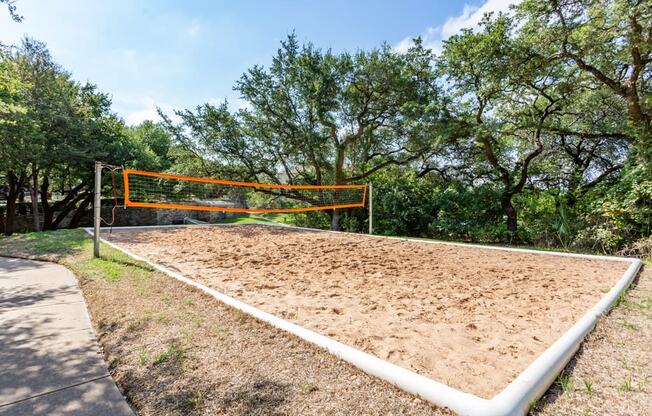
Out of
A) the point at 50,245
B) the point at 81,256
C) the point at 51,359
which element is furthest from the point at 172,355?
the point at 50,245

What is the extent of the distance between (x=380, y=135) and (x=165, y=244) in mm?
7898

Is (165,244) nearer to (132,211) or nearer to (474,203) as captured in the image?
(474,203)

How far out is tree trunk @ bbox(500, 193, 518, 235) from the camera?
27.7 ft

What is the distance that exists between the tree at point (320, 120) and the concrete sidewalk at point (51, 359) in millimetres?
8530

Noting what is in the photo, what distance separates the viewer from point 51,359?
2027 millimetres

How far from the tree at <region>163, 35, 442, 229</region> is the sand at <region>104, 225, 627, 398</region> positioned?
534 centimetres

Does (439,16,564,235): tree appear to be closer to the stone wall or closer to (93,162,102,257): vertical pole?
(93,162,102,257): vertical pole

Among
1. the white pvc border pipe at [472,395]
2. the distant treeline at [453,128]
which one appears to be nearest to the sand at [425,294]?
the white pvc border pipe at [472,395]

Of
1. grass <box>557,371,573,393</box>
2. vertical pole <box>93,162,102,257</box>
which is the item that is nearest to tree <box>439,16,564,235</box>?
grass <box>557,371,573,393</box>

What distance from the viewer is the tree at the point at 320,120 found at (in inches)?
387

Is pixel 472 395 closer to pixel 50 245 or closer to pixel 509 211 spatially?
pixel 50 245

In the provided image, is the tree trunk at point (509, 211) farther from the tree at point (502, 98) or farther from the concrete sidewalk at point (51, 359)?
the concrete sidewalk at point (51, 359)

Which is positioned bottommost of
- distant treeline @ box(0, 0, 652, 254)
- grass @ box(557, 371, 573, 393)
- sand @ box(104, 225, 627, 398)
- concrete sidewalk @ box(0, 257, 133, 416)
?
A: concrete sidewalk @ box(0, 257, 133, 416)

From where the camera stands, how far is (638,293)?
3238 mm
